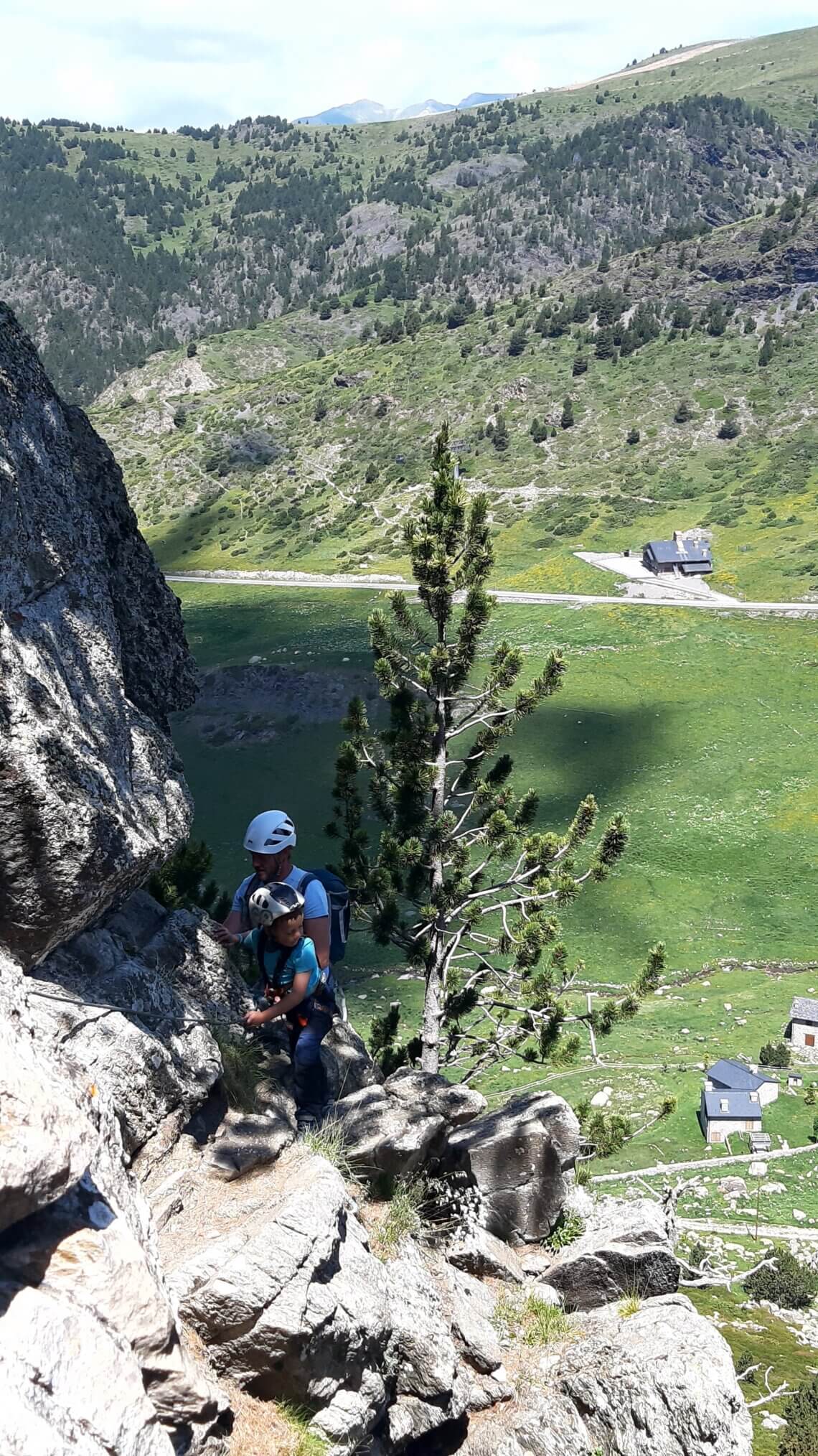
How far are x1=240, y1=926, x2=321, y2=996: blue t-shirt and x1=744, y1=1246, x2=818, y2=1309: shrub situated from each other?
3607 centimetres

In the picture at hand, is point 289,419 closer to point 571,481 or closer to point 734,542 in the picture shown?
point 571,481

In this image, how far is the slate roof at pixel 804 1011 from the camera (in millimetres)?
53469

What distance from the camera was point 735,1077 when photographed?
49.2m

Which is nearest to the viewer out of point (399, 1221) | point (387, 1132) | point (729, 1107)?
point (399, 1221)

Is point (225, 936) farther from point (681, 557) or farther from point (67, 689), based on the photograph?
point (681, 557)

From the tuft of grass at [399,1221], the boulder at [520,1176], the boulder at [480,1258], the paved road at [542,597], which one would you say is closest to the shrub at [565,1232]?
the boulder at [520,1176]

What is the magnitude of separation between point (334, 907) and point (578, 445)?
158686 millimetres

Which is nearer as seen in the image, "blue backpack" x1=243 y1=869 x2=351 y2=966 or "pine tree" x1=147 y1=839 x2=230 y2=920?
"blue backpack" x1=243 y1=869 x2=351 y2=966

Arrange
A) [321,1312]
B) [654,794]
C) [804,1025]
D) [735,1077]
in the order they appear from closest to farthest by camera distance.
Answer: [321,1312], [735,1077], [804,1025], [654,794]

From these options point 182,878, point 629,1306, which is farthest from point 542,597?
point 629,1306

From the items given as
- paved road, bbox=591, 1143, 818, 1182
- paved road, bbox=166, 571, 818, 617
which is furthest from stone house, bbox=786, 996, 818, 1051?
paved road, bbox=166, 571, 818, 617

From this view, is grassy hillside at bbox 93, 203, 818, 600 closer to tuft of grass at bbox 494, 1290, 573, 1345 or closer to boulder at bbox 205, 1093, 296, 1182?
tuft of grass at bbox 494, 1290, 573, 1345

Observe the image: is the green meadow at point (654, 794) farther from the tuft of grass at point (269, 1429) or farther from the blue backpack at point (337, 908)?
the tuft of grass at point (269, 1429)

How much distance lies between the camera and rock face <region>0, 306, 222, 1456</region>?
6.30 metres
